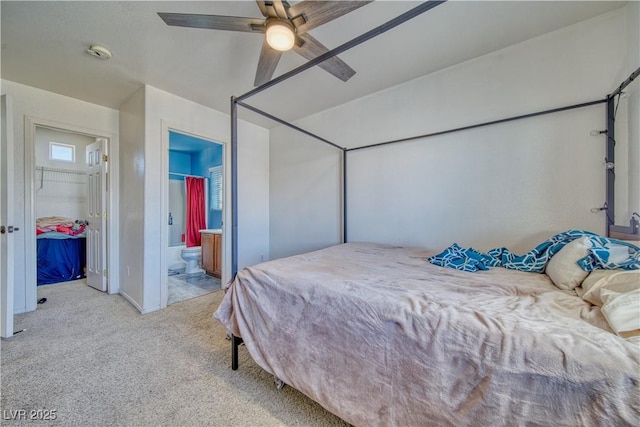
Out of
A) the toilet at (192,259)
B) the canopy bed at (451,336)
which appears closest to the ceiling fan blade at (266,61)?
the canopy bed at (451,336)

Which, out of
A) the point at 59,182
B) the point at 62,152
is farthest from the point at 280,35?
the point at 62,152

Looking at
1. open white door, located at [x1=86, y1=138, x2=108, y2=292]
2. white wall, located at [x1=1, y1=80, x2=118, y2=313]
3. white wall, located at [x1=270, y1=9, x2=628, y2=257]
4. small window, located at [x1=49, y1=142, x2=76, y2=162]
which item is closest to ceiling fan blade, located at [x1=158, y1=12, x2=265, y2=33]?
white wall, located at [x1=270, y1=9, x2=628, y2=257]

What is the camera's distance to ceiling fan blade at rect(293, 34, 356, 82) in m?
1.52

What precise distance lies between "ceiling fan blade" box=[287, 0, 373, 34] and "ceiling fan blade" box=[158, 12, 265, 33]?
8.8 inches

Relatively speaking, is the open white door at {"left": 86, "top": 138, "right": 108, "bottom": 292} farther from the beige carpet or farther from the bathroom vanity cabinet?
the bathroom vanity cabinet

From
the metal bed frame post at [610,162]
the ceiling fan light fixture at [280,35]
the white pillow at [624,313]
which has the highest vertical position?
the ceiling fan light fixture at [280,35]

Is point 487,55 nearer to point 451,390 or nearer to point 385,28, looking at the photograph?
point 385,28

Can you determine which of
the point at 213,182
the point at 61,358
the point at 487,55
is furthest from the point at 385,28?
the point at 213,182

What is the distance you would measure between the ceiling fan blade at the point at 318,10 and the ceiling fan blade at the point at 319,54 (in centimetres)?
10

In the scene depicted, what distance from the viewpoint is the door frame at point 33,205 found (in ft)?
8.59

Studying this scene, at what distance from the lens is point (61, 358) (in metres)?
1.78

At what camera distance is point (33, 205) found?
2682 mm

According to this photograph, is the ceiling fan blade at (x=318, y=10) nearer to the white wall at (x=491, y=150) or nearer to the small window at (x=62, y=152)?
the white wall at (x=491, y=150)

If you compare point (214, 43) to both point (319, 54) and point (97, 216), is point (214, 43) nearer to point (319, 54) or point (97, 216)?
point (319, 54)
